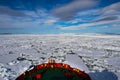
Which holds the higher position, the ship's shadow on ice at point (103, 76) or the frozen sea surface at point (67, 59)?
the frozen sea surface at point (67, 59)

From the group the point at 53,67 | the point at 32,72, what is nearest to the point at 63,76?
the point at 53,67

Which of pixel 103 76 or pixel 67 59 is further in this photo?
pixel 67 59

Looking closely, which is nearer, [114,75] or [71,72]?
[71,72]

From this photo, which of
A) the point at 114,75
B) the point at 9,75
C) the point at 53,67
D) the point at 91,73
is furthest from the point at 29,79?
the point at 114,75

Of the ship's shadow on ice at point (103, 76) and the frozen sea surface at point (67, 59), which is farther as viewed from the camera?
the frozen sea surface at point (67, 59)

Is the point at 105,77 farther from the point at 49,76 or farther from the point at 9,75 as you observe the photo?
the point at 9,75

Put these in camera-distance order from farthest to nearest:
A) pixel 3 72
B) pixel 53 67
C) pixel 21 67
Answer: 1. pixel 21 67
2. pixel 3 72
3. pixel 53 67

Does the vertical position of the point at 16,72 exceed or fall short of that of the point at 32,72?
it falls short

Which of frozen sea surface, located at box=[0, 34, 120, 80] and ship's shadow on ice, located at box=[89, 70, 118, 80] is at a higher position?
Answer: frozen sea surface, located at box=[0, 34, 120, 80]

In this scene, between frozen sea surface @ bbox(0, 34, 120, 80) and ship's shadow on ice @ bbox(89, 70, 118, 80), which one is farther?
frozen sea surface @ bbox(0, 34, 120, 80)

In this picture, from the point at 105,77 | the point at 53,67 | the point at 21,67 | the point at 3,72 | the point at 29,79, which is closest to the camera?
the point at 29,79


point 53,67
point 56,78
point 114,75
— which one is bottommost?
point 114,75
